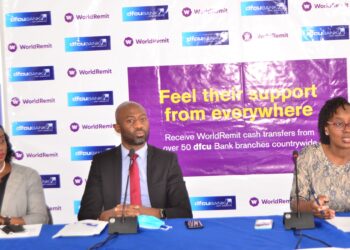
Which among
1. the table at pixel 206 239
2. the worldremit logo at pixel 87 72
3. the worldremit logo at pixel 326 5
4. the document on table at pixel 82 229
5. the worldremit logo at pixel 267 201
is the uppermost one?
the worldremit logo at pixel 326 5

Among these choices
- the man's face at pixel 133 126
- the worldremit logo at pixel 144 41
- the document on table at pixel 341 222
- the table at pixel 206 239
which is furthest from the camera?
the worldremit logo at pixel 144 41

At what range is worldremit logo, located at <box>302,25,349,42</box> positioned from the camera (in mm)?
4422

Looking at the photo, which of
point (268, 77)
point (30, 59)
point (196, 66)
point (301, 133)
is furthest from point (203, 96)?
point (30, 59)

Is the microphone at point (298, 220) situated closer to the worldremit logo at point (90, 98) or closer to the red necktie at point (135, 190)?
the red necktie at point (135, 190)

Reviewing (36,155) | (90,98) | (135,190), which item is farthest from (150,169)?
(36,155)

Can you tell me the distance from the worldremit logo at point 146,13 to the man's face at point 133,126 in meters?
1.13

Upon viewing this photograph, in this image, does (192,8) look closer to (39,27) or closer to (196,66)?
(196,66)

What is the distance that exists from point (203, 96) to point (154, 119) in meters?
0.46

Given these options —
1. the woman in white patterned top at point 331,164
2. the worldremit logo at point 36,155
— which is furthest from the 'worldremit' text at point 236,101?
the woman in white patterned top at point 331,164

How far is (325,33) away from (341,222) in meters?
2.23

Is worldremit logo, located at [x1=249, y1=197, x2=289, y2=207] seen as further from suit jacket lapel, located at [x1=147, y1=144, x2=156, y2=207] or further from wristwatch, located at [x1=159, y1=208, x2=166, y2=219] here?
wristwatch, located at [x1=159, y1=208, x2=166, y2=219]

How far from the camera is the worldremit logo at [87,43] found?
15.0 ft

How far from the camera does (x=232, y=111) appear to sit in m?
4.52

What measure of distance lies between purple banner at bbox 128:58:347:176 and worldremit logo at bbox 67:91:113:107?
0.22 meters
